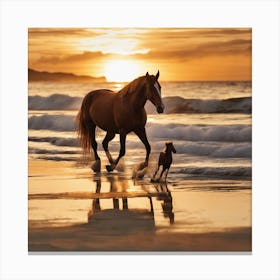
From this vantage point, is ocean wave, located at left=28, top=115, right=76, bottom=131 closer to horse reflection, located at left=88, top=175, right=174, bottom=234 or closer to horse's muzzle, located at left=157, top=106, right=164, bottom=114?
horse reflection, located at left=88, top=175, right=174, bottom=234

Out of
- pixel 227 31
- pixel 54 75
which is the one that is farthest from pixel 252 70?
pixel 54 75

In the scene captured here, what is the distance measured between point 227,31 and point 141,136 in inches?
28.8

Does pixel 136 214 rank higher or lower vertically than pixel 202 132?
lower

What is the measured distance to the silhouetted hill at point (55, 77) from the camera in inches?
151

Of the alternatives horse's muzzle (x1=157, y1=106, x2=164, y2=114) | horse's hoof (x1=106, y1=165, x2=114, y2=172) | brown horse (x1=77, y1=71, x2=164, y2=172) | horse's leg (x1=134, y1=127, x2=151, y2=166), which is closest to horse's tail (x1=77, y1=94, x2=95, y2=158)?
brown horse (x1=77, y1=71, x2=164, y2=172)

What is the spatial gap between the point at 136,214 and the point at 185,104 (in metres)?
0.65

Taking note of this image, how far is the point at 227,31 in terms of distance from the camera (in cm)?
383

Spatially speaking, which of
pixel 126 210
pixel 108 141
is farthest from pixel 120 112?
pixel 126 210

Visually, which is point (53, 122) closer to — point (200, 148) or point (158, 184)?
point (158, 184)

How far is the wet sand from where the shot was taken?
3807 millimetres

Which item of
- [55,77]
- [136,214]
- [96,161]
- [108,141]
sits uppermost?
[55,77]

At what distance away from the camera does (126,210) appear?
12.5 ft

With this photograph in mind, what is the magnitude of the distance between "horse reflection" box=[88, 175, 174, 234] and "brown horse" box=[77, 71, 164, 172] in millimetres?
136
